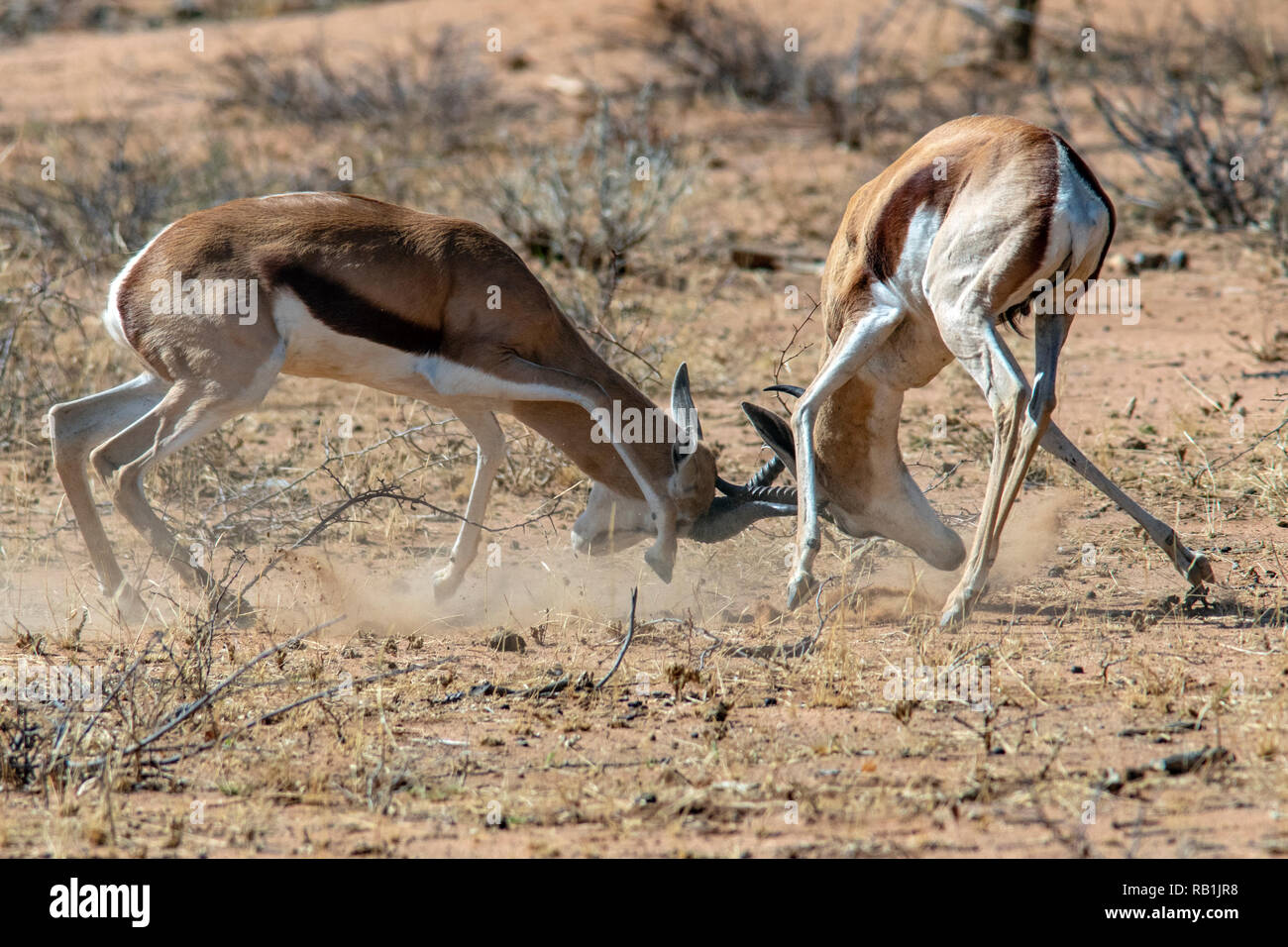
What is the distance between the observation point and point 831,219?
12414 millimetres

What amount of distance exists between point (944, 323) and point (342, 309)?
8.06 feet

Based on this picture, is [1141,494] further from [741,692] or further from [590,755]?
[590,755]

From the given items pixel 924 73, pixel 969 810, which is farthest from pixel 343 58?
pixel 969 810

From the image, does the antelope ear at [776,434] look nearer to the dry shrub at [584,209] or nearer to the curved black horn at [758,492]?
the curved black horn at [758,492]

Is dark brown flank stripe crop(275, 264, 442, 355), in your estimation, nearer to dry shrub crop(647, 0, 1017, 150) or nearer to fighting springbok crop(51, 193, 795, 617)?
fighting springbok crop(51, 193, 795, 617)

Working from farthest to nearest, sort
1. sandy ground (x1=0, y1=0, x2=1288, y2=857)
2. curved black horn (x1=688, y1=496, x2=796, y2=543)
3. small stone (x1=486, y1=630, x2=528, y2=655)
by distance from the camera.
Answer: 1. curved black horn (x1=688, y1=496, x2=796, y2=543)
2. small stone (x1=486, y1=630, x2=528, y2=655)
3. sandy ground (x1=0, y1=0, x2=1288, y2=857)

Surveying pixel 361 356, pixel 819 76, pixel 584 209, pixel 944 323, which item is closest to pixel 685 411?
pixel 944 323

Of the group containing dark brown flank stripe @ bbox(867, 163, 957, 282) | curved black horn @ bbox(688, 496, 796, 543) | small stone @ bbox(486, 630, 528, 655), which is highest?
dark brown flank stripe @ bbox(867, 163, 957, 282)

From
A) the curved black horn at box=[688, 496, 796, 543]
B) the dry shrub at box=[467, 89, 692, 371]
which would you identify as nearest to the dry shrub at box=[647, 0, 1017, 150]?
the dry shrub at box=[467, 89, 692, 371]

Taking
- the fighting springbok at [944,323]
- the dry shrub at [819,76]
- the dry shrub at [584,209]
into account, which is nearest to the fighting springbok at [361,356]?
the fighting springbok at [944,323]

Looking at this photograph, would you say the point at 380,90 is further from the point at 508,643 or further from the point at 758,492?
the point at 508,643

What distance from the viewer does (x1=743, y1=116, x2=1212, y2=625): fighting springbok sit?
5.32 m

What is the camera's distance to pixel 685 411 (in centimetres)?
622

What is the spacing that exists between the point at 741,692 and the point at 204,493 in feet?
12.5
